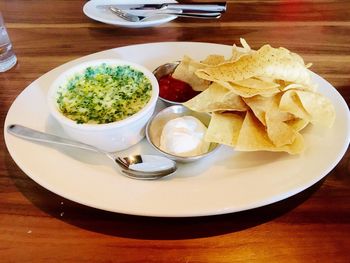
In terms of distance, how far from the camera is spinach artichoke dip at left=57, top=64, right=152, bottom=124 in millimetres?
1139

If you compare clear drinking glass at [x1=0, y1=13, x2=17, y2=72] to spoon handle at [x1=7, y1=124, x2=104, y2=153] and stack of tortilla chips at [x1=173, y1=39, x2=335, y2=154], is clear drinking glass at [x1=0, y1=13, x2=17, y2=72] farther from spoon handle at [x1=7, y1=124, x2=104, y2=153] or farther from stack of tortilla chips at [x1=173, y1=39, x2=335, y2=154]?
stack of tortilla chips at [x1=173, y1=39, x2=335, y2=154]

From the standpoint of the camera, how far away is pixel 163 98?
1.28 m

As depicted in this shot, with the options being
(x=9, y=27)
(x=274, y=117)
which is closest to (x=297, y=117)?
(x=274, y=117)

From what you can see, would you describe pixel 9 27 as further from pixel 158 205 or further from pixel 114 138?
pixel 158 205

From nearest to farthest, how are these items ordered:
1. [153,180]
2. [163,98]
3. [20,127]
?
[153,180] → [20,127] → [163,98]

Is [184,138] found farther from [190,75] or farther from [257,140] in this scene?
[190,75]

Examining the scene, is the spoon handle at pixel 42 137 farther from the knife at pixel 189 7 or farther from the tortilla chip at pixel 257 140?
the knife at pixel 189 7

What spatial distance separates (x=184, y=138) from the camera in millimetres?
1070

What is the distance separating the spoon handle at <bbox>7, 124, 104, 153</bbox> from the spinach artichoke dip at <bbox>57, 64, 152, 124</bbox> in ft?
0.21

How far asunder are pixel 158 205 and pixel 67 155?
34 cm

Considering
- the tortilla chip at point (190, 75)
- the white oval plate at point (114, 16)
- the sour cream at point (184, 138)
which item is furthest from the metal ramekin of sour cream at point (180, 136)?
the white oval plate at point (114, 16)

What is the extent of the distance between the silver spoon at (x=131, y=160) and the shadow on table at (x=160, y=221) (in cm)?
12

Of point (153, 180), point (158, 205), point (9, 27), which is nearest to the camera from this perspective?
point (158, 205)

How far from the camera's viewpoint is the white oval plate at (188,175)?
0.90m
